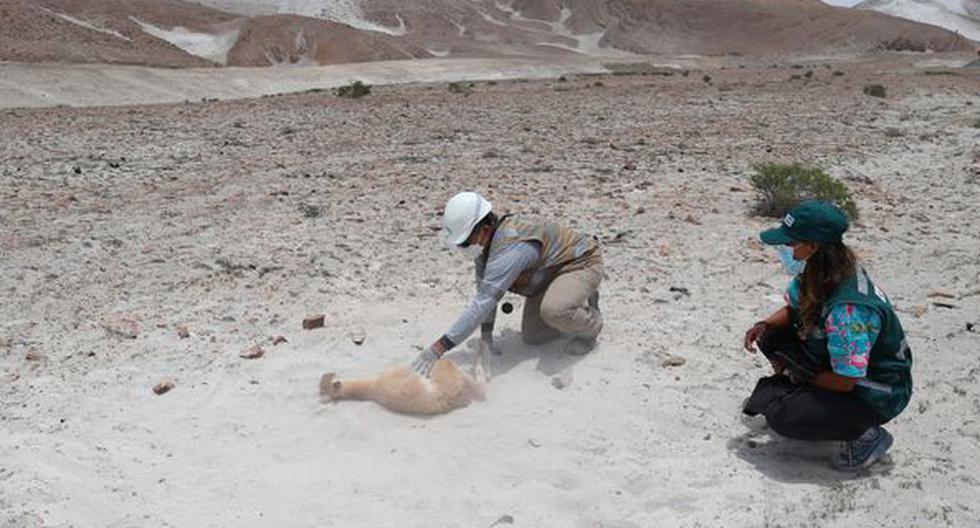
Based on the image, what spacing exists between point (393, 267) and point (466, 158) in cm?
522

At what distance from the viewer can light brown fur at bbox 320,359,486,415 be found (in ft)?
17.0

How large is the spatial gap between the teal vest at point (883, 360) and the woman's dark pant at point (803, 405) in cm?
6

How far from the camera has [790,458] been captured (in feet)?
15.7

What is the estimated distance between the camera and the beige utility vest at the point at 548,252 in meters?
5.54

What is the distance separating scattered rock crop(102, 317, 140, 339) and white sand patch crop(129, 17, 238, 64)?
70.0 metres

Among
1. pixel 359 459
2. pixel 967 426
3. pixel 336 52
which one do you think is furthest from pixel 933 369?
pixel 336 52

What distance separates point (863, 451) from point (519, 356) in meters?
2.07

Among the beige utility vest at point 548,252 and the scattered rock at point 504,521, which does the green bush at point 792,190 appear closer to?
the beige utility vest at point 548,252

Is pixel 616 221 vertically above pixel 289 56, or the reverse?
pixel 616 221

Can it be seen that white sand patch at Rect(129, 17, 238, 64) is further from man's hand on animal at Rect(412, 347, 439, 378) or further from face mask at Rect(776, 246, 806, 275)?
face mask at Rect(776, 246, 806, 275)

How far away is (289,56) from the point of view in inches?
3115

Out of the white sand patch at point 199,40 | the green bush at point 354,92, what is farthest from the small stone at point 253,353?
the white sand patch at point 199,40

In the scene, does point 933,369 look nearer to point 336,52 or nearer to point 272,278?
point 272,278

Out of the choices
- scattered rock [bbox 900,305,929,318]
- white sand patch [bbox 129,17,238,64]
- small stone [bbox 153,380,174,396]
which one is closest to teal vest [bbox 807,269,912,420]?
scattered rock [bbox 900,305,929,318]
